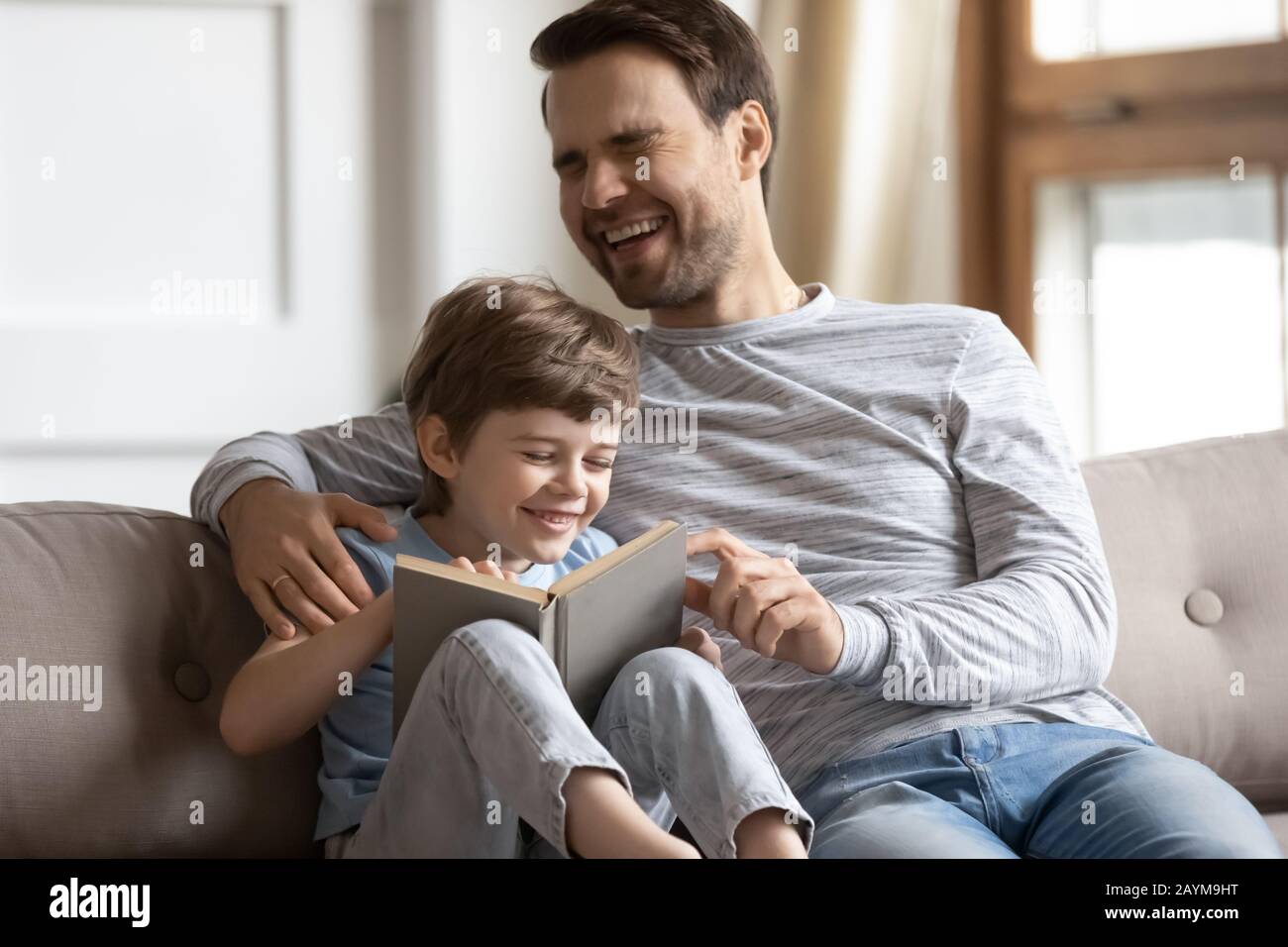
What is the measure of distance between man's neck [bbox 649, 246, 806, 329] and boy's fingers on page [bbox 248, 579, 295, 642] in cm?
56

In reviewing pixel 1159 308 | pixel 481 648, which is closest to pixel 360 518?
pixel 481 648

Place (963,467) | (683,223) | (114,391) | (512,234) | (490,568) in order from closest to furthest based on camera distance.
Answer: (490,568) → (963,467) → (683,223) → (114,391) → (512,234)

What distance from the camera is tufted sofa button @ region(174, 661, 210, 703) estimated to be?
4.08 feet

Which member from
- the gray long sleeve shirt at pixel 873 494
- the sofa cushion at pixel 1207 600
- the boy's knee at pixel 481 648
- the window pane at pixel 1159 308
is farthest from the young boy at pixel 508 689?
the window pane at pixel 1159 308

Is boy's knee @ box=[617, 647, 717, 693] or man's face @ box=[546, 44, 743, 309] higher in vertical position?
man's face @ box=[546, 44, 743, 309]

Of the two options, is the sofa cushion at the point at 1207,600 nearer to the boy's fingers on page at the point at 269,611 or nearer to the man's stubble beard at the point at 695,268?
the man's stubble beard at the point at 695,268

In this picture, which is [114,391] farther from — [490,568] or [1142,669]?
[1142,669]

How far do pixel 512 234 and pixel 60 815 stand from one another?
1.56 meters

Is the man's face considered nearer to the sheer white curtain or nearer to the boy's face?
the boy's face

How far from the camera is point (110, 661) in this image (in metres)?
1.21

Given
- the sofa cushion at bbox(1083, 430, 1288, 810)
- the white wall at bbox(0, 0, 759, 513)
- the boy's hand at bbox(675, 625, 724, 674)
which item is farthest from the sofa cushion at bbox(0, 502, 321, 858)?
the white wall at bbox(0, 0, 759, 513)

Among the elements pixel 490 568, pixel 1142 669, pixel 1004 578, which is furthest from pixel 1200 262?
pixel 490 568

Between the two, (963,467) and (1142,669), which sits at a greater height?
(963,467)

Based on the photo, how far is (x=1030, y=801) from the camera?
113 centimetres
